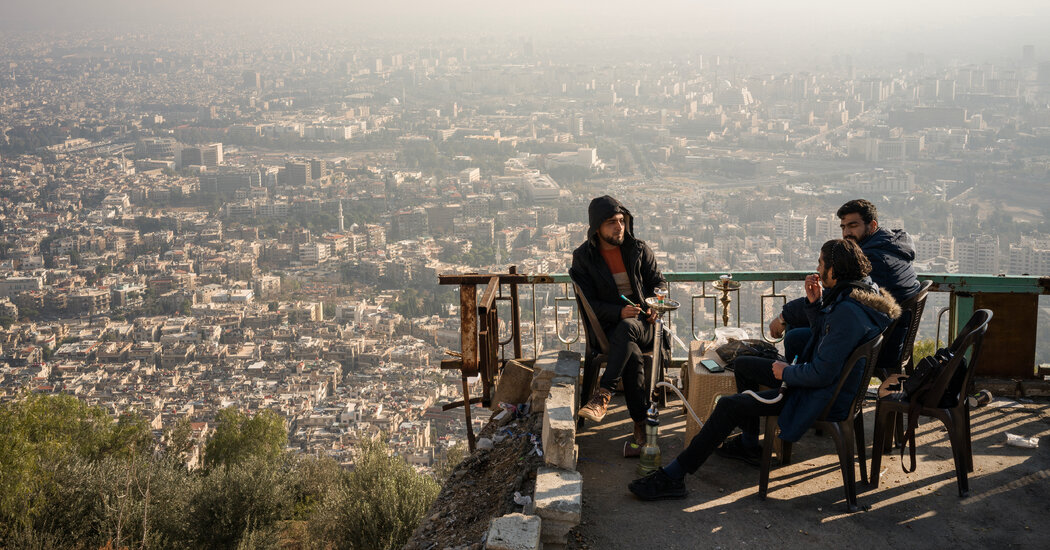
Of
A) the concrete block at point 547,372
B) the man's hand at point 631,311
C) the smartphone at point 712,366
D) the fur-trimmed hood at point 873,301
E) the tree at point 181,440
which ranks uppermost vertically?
the fur-trimmed hood at point 873,301

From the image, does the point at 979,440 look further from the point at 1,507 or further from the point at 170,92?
the point at 170,92

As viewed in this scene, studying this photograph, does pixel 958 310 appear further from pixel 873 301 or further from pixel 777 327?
pixel 873 301

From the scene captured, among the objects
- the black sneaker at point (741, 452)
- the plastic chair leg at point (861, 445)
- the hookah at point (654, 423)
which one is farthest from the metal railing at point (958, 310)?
the plastic chair leg at point (861, 445)

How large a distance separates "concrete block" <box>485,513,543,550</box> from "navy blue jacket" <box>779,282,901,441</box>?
3.52 ft

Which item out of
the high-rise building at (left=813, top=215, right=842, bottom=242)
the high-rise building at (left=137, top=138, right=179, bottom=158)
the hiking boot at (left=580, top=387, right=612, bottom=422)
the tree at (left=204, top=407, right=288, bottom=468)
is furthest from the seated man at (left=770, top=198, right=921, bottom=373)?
the high-rise building at (left=137, top=138, right=179, bottom=158)

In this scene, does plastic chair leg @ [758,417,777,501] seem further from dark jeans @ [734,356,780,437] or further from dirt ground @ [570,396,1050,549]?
dark jeans @ [734,356,780,437]

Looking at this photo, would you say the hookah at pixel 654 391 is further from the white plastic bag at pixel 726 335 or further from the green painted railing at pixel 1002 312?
the green painted railing at pixel 1002 312

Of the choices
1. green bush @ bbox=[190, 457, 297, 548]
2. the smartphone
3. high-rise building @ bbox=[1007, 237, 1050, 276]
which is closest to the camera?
the smartphone

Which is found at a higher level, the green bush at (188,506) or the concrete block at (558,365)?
the concrete block at (558,365)

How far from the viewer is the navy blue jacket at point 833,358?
3.01m

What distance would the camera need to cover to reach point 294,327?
49.2 m

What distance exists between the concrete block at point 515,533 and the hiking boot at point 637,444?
984 mm

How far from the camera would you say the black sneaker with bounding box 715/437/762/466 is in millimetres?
3572

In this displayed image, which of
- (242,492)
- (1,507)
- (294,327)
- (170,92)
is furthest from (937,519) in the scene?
(170,92)
